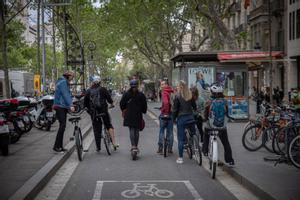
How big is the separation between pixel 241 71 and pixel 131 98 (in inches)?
467

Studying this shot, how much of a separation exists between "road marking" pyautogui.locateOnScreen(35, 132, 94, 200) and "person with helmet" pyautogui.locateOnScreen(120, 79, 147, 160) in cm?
134

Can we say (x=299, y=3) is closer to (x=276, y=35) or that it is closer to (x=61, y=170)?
(x=276, y=35)

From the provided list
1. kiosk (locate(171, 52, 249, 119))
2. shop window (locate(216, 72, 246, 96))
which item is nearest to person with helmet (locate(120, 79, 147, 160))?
kiosk (locate(171, 52, 249, 119))

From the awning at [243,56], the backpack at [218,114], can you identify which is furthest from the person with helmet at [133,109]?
the awning at [243,56]

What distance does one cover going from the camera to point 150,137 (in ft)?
63.6

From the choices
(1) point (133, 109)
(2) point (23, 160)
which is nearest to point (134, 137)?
(1) point (133, 109)

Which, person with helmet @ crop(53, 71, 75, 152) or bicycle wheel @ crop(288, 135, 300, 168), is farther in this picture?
person with helmet @ crop(53, 71, 75, 152)

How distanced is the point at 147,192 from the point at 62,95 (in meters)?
4.81

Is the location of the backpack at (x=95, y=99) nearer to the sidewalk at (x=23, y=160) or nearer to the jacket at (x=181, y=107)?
the sidewalk at (x=23, y=160)

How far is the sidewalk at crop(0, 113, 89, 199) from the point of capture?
9.17 m

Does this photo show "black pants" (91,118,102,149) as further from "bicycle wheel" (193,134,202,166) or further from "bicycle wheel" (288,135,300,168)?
"bicycle wheel" (288,135,300,168)

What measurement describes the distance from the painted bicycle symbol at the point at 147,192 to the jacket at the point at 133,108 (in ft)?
11.5

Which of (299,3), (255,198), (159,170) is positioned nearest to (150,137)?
(159,170)

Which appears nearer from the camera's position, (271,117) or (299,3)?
(271,117)
